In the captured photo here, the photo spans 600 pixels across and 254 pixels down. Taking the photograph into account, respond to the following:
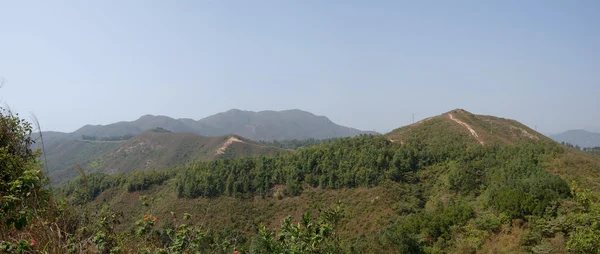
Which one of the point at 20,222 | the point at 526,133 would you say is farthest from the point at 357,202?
the point at 526,133

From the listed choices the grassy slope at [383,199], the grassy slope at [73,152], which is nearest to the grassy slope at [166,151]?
the grassy slope at [73,152]

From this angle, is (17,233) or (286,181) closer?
(17,233)

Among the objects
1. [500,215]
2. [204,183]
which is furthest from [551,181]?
[204,183]

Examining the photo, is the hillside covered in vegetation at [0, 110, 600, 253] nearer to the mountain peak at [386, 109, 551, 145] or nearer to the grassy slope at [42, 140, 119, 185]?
the mountain peak at [386, 109, 551, 145]

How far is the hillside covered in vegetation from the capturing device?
15.4 ft

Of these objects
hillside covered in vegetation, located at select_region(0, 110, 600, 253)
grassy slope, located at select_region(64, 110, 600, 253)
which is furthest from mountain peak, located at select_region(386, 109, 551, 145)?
hillside covered in vegetation, located at select_region(0, 110, 600, 253)

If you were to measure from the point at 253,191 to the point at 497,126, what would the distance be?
4588 centimetres

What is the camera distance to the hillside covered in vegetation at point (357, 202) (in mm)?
4695

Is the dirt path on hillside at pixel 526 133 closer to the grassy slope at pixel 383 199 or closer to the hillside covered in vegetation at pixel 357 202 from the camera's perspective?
the grassy slope at pixel 383 199

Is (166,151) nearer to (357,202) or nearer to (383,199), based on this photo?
(357,202)

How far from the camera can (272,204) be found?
43156 millimetres

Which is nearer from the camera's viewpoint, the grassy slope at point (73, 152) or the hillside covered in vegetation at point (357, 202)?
the hillside covered in vegetation at point (357, 202)

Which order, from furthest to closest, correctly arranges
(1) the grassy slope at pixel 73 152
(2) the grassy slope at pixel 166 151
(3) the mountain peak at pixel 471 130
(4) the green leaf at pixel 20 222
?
(1) the grassy slope at pixel 73 152 < (2) the grassy slope at pixel 166 151 < (3) the mountain peak at pixel 471 130 < (4) the green leaf at pixel 20 222

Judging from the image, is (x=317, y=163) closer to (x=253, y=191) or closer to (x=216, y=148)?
(x=253, y=191)
